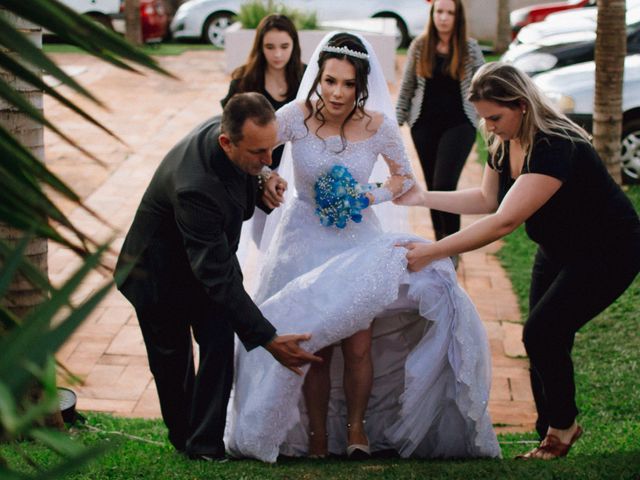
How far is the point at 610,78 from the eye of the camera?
802 centimetres

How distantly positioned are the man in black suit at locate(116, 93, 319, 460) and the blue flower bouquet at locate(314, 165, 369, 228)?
22 cm

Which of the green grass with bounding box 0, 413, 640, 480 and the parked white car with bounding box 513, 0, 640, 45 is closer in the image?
the green grass with bounding box 0, 413, 640, 480

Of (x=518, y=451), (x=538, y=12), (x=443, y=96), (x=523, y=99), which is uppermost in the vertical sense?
(x=523, y=99)

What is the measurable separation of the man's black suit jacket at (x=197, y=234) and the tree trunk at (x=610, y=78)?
4.87 meters

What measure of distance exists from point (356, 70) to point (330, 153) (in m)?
0.40

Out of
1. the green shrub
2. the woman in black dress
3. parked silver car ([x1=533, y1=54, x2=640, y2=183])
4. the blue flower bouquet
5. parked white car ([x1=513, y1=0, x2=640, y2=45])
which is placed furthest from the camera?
the green shrub

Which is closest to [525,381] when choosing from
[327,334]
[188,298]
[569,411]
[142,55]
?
[569,411]

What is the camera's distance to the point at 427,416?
4.13m

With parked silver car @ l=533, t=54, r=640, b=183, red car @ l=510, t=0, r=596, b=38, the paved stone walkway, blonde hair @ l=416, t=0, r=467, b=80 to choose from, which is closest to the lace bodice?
the paved stone walkway

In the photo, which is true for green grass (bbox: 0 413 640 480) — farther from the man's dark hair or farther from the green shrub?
the green shrub

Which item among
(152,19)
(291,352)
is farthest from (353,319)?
(152,19)

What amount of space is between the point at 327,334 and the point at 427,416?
591 millimetres

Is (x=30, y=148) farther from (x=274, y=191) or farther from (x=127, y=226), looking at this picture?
(x=127, y=226)

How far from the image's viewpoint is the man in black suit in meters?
3.66
